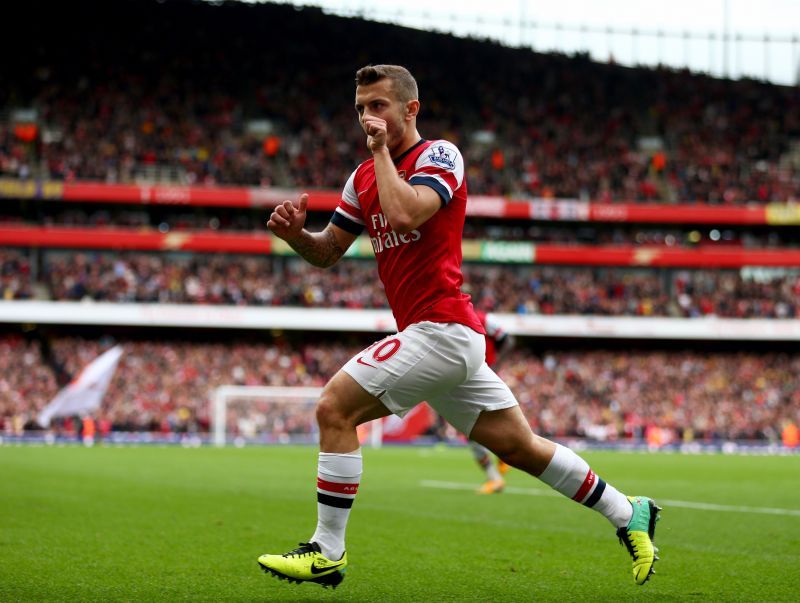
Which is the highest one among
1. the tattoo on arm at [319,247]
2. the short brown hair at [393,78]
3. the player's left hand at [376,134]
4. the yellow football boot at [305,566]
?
the short brown hair at [393,78]

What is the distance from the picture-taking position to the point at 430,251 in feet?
16.7

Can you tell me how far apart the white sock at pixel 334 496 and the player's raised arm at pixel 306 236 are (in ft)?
3.90

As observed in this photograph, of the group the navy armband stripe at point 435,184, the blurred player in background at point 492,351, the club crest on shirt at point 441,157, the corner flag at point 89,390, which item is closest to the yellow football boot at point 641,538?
the navy armband stripe at point 435,184

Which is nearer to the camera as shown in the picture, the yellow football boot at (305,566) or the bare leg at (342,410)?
the yellow football boot at (305,566)

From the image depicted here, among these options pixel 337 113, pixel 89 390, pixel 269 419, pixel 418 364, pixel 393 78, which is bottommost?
pixel 269 419

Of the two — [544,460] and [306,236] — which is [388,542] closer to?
[544,460]

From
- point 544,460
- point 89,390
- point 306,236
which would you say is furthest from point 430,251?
point 89,390

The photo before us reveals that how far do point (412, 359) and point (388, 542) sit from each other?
3151mm

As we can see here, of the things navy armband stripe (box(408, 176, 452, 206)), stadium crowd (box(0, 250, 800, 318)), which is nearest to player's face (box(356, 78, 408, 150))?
navy armband stripe (box(408, 176, 452, 206))

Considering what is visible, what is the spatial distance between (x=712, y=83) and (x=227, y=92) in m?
25.7

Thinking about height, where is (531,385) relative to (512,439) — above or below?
below

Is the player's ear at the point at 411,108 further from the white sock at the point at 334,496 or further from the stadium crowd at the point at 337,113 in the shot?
the stadium crowd at the point at 337,113

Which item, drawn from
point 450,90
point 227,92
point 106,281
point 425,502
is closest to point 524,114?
point 450,90

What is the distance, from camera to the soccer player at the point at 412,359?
4.89m
